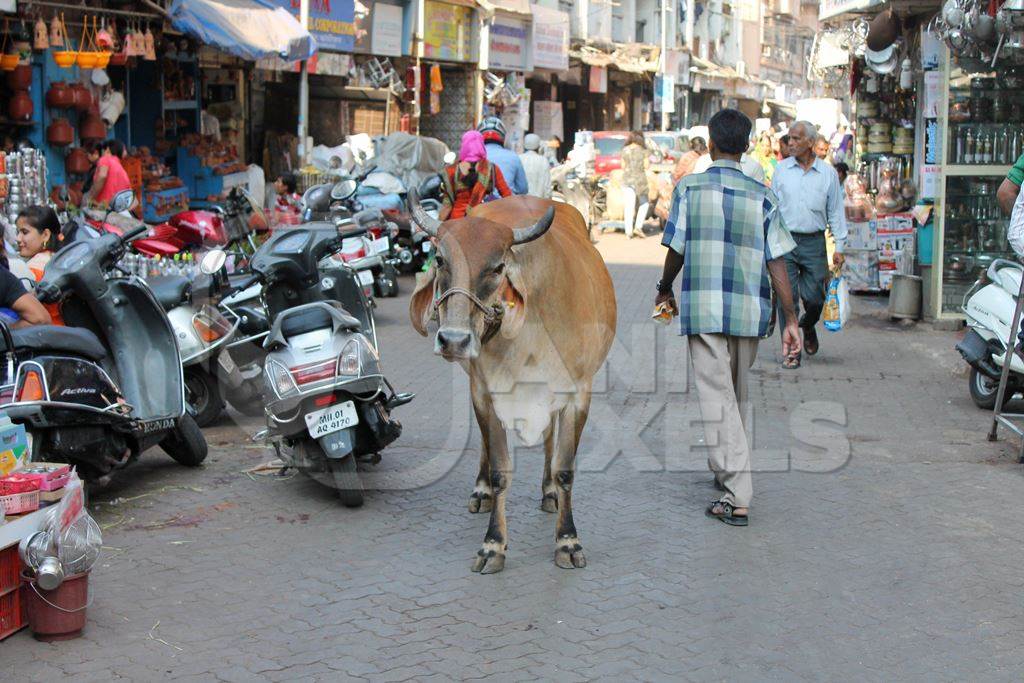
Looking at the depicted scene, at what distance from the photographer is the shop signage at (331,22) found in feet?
63.1

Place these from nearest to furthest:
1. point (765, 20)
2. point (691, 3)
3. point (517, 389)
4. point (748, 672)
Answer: point (748, 672)
point (517, 389)
point (691, 3)
point (765, 20)

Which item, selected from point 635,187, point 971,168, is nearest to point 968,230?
point 971,168

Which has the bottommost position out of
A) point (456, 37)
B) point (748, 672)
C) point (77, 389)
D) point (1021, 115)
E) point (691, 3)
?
point (748, 672)

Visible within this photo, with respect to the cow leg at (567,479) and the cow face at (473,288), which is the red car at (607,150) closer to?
the cow leg at (567,479)

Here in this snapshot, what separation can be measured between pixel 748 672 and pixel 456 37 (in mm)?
22404

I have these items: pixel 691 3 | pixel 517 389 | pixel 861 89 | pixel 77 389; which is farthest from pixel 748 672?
pixel 691 3

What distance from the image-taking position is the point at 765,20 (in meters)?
60.0

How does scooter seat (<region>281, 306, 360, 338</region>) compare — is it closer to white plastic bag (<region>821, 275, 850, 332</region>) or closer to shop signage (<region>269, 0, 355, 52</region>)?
white plastic bag (<region>821, 275, 850, 332</region>)

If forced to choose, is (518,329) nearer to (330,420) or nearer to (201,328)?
(330,420)

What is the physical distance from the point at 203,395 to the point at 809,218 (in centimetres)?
492

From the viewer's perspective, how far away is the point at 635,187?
21719mm

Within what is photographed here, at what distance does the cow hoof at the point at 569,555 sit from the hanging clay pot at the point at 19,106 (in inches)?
350

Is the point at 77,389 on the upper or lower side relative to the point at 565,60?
lower

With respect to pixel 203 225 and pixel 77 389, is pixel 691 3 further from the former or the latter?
pixel 77 389
